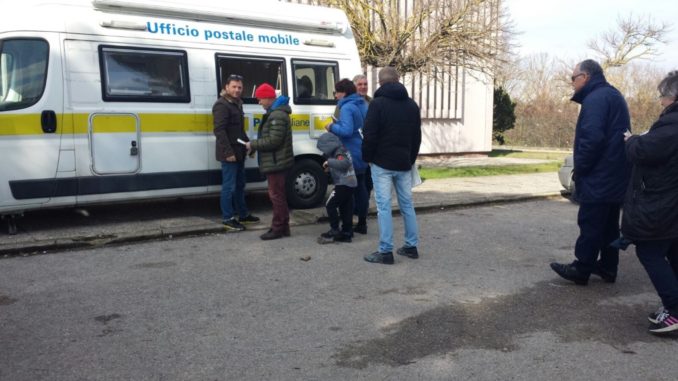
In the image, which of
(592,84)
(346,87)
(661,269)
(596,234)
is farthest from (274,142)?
(661,269)

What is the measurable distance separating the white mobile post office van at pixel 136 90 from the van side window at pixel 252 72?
0.01m

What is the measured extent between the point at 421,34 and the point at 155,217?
860 centimetres

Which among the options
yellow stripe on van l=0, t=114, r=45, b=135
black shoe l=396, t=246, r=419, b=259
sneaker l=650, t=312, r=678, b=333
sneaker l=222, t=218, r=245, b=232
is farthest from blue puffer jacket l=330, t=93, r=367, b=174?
sneaker l=650, t=312, r=678, b=333

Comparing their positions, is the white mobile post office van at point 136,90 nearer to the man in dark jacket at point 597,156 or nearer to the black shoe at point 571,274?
the black shoe at point 571,274

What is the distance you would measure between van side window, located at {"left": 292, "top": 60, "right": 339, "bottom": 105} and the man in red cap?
2.01 metres

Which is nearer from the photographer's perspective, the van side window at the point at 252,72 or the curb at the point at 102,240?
the curb at the point at 102,240

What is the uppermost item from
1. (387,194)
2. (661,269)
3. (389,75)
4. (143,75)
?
(143,75)

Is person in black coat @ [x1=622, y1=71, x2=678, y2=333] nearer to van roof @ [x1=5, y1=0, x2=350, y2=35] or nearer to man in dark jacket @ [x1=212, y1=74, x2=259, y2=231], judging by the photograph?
man in dark jacket @ [x1=212, y1=74, x2=259, y2=231]

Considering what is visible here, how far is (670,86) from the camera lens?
13.6ft

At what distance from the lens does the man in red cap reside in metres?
6.75

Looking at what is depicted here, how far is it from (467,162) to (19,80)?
13.4 m

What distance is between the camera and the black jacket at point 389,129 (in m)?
5.78

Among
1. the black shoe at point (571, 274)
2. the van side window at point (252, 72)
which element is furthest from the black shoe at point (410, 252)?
the van side window at point (252, 72)

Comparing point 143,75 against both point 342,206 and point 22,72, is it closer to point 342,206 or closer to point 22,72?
point 22,72
